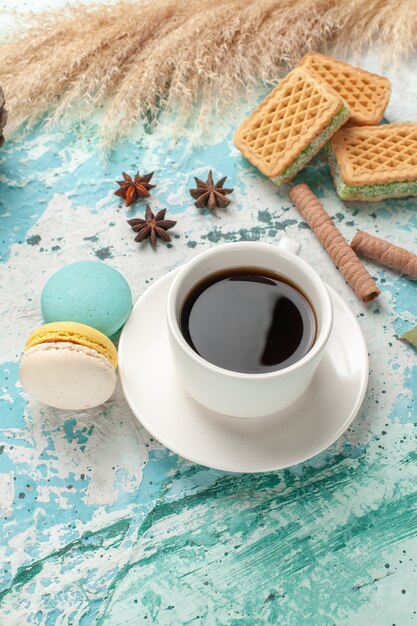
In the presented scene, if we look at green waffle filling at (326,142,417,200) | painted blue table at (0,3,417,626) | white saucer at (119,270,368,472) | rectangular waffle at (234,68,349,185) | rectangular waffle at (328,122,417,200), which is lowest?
painted blue table at (0,3,417,626)

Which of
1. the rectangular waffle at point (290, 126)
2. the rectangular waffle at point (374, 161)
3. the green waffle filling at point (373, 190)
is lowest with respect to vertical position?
the green waffle filling at point (373, 190)

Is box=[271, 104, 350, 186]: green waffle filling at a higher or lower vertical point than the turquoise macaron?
higher

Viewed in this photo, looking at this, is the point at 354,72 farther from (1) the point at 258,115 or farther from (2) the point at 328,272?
(2) the point at 328,272

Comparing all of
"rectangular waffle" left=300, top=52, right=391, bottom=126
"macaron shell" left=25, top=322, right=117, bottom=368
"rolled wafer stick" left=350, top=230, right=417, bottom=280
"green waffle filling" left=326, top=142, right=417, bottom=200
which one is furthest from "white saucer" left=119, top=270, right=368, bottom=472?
"rectangular waffle" left=300, top=52, right=391, bottom=126

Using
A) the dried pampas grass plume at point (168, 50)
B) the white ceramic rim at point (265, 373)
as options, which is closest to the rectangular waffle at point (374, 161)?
the dried pampas grass plume at point (168, 50)

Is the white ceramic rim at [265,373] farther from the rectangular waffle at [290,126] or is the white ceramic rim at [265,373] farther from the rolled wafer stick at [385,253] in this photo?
the rectangular waffle at [290,126]

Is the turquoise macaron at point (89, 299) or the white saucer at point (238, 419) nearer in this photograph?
the white saucer at point (238, 419)

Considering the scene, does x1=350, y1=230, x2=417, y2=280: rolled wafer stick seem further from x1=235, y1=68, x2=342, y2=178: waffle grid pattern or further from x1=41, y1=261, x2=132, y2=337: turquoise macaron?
x1=41, y1=261, x2=132, y2=337: turquoise macaron

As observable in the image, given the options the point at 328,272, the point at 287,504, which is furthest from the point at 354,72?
the point at 287,504
